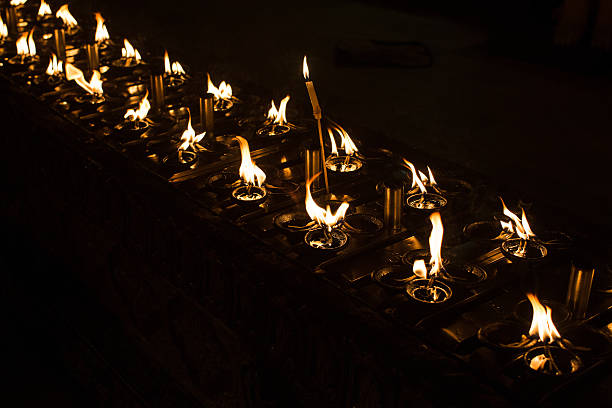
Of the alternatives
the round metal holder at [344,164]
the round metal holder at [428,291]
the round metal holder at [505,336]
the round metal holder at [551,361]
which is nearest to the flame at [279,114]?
the round metal holder at [344,164]

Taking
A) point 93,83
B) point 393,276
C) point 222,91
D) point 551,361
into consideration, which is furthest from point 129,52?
point 551,361

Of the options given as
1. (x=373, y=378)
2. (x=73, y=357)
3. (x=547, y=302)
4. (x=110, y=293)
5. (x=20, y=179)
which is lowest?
(x=73, y=357)

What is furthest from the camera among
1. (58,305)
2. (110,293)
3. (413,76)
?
(413,76)

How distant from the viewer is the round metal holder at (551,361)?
147 cm

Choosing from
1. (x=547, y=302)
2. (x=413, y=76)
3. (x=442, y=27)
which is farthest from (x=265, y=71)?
(x=547, y=302)

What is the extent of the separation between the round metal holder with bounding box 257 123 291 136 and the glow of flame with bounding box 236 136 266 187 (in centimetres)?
38

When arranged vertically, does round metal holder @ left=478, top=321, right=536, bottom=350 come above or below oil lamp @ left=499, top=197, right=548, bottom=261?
below

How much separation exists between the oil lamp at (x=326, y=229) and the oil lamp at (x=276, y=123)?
2.26 ft

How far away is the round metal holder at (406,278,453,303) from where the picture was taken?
1.69 m

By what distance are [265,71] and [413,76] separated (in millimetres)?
931

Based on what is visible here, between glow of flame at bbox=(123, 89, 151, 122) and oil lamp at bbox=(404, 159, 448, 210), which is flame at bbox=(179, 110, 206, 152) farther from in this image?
oil lamp at bbox=(404, 159, 448, 210)

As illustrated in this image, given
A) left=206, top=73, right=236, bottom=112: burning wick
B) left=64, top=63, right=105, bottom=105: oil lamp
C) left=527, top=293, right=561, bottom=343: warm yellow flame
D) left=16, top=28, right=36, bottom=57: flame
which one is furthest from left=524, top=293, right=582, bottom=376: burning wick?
left=16, top=28, right=36, bottom=57: flame

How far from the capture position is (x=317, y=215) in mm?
1925

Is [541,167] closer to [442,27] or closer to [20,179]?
[20,179]
